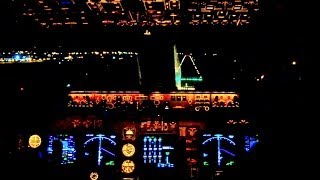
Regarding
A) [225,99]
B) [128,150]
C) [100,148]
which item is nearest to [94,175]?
[100,148]

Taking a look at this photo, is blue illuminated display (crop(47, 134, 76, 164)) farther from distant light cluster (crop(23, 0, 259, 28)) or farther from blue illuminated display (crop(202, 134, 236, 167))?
blue illuminated display (crop(202, 134, 236, 167))

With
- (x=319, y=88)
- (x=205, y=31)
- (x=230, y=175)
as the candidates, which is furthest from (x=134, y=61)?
(x=319, y=88)

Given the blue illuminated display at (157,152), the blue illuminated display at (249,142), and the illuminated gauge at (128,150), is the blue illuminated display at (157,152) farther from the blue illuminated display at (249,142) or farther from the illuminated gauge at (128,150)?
the blue illuminated display at (249,142)

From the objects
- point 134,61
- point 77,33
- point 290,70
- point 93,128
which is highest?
point 77,33

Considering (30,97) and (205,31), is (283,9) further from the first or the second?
(30,97)

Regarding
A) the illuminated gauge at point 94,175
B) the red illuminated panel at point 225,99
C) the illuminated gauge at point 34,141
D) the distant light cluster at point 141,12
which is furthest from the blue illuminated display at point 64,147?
the red illuminated panel at point 225,99

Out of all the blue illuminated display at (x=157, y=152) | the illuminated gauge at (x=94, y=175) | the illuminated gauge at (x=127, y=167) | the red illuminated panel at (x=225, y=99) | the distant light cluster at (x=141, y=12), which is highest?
the distant light cluster at (x=141, y=12)
